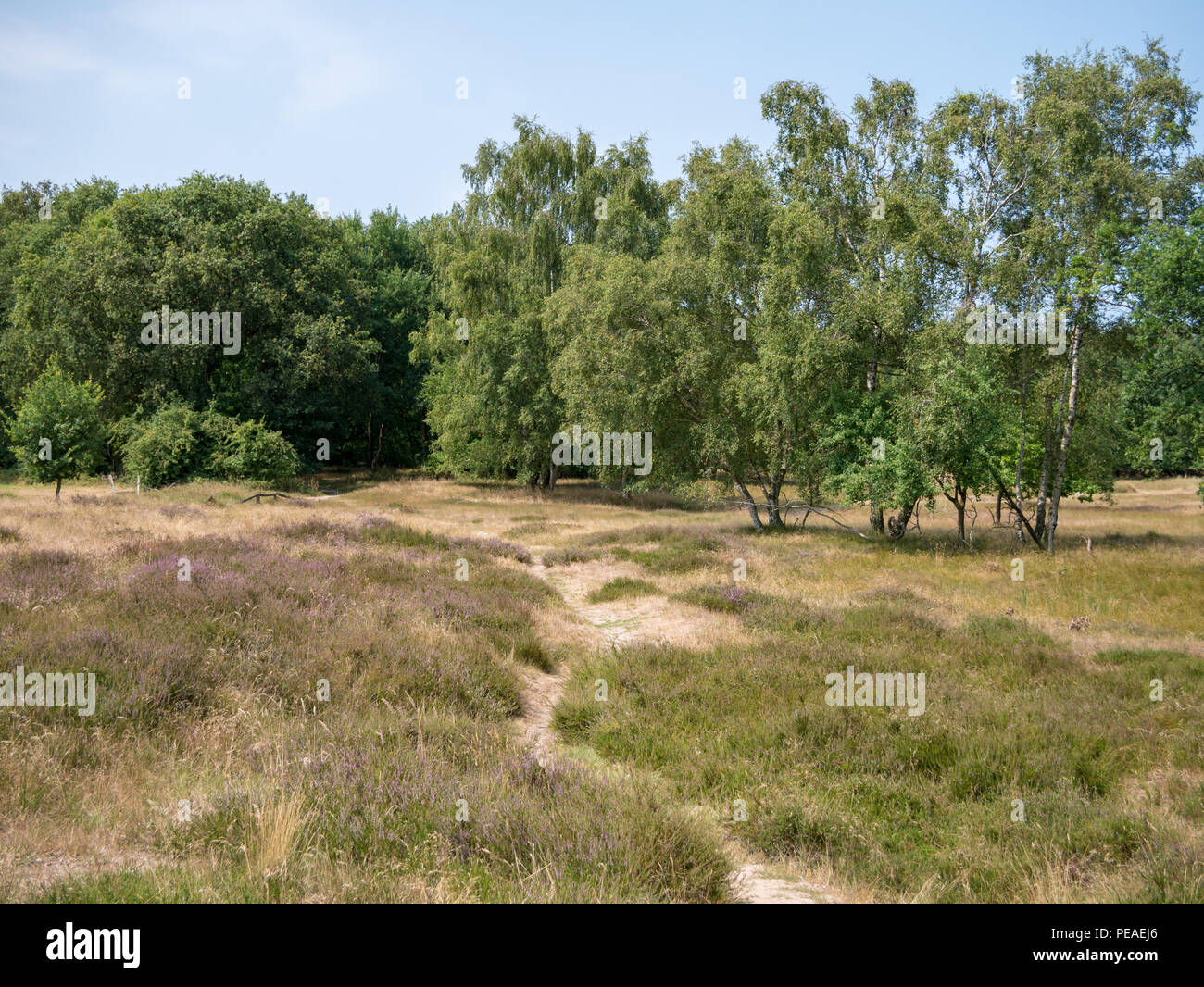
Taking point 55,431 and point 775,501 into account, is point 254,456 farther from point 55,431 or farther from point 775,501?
point 775,501

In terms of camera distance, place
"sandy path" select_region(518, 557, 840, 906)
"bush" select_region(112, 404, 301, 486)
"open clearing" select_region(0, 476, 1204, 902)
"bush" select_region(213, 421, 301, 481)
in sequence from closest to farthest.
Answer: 1. "open clearing" select_region(0, 476, 1204, 902)
2. "sandy path" select_region(518, 557, 840, 906)
3. "bush" select_region(112, 404, 301, 486)
4. "bush" select_region(213, 421, 301, 481)

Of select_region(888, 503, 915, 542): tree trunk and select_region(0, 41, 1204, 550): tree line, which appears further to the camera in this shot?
select_region(888, 503, 915, 542): tree trunk

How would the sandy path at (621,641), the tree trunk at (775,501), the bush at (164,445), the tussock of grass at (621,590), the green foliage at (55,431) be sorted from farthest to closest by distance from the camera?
the bush at (164,445) → the tree trunk at (775,501) → the green foliage at (55,431) → the tussock of grass at (621,590) → the sandy path at (621,641)

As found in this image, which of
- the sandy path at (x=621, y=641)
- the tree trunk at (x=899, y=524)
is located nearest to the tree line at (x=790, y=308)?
the tree trunk at (x=899, y=524)

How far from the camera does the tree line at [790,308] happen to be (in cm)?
2241

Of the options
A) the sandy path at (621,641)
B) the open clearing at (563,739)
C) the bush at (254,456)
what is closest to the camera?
the open clearing at (563,739)

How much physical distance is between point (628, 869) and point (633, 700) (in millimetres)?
4518

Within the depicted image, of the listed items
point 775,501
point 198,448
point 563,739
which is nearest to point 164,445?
point 198,448

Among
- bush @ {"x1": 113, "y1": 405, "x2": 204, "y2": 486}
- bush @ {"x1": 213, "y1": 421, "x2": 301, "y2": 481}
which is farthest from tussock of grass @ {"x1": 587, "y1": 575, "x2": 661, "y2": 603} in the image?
bush @ {"x1": 113, "y1": 405, "x2": 204, "y2": 486}

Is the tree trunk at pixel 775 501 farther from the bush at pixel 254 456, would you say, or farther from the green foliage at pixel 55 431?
the green foliage at pixel 55 431

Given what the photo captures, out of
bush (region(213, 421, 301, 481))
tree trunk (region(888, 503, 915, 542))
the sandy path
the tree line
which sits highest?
the tree line

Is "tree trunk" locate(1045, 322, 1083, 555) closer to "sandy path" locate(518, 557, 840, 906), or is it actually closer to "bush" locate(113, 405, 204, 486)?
"sandy path" locate(518, 557, 840, 906)

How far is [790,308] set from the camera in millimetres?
26188

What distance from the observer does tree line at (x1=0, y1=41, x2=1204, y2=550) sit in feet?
73.5
